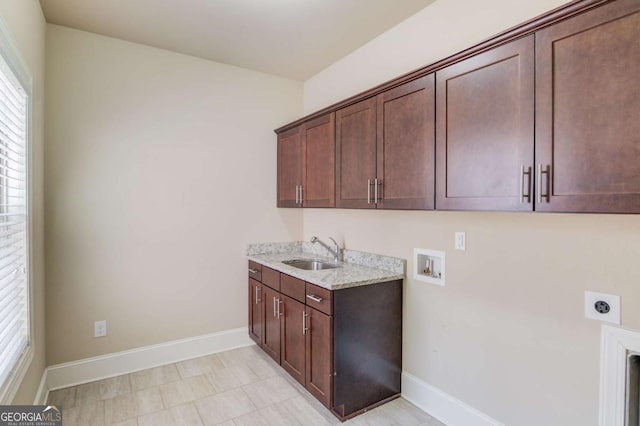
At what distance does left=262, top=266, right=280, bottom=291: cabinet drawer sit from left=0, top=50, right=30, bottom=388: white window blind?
5.29 ft

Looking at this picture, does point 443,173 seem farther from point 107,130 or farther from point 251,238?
point 107,130

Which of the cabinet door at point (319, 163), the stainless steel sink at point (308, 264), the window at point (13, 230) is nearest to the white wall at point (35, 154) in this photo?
the window at point (13, 230)

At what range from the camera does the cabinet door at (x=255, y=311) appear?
316 cm

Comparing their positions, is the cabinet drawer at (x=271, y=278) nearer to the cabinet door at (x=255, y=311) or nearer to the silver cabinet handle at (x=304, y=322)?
the cabinet door at (x=255, y=311)

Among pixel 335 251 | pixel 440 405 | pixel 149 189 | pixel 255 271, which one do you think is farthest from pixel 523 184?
pixel 149 189

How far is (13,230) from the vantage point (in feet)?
5.96

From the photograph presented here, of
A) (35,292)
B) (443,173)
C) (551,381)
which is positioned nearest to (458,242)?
(443,173)

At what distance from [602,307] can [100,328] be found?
133 inches

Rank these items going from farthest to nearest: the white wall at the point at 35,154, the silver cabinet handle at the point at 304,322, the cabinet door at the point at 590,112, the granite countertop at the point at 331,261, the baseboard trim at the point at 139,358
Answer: the baseboard trim at the point at 139,358
the silver cabinet handle at the point at 304,322
the granite countertop at the point at 331,261
the white wall at the point at 35,154
the cabinet door at the point at 590,112

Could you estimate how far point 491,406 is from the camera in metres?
1.98

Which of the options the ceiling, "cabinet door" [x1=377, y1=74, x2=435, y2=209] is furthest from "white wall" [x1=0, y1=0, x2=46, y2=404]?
"cabinet door" [x1=377, y1=74, x2=435, y2=209]

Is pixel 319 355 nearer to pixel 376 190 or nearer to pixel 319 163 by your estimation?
pixel 376 190

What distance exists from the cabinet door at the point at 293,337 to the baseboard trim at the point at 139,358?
32.4 inches

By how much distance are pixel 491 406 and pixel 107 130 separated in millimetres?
3400
